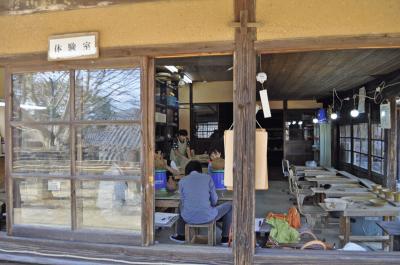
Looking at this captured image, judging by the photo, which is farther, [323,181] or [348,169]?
[348,169]

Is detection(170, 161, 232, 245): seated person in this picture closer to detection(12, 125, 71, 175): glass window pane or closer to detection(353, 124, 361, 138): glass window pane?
detection(12, 125, 71, 175): glass window pane

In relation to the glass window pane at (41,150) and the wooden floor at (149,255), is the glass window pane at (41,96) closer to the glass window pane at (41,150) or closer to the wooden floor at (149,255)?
the glass window pane at (41,150)

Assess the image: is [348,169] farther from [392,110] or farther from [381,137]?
[392,110]

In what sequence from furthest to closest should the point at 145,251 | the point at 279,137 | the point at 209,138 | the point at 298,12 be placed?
the point at 279,137 → the point at 209,138 → the point at 145,251 → the point at 298,12

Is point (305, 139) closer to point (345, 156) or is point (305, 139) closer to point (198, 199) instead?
point (345, 156)

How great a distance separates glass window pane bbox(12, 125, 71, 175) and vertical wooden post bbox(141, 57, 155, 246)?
0.84 m

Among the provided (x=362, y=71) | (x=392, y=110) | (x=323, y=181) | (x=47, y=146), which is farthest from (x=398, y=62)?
(x=47, y=146)

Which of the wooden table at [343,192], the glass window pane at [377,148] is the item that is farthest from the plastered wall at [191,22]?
the glass window pane at [377,148]

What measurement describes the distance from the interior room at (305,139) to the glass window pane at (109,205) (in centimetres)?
85

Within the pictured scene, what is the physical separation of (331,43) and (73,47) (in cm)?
238

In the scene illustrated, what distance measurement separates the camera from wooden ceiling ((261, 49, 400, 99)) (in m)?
4.45

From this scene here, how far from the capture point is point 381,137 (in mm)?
6371

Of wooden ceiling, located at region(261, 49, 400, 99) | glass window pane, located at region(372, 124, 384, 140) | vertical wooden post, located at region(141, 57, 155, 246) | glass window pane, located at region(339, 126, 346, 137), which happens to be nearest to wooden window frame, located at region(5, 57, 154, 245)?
vertical wooden post, located at region(141, 57, 155, 246)

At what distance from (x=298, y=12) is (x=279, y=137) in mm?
9950
